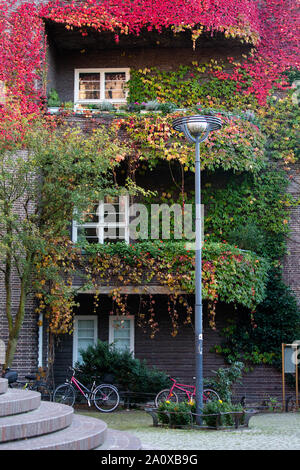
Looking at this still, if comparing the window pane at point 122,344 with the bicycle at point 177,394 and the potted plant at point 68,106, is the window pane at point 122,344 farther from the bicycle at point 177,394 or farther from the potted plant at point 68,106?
the potted plant at point 68,106

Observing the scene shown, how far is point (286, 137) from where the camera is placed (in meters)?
19.8

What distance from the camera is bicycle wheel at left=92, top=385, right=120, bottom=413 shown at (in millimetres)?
16141

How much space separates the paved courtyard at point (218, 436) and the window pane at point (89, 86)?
34.5 feet

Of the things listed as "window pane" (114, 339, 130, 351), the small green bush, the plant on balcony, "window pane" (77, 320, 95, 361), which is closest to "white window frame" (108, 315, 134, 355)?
"window pane" (114, 339, 130, 351)

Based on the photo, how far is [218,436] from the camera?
11.4m

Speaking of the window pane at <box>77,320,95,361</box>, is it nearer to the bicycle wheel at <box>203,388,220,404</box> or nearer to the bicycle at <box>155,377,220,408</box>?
the bicycle at <box>155,377,220,408</box>

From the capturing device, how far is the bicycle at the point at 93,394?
1598 centimetres

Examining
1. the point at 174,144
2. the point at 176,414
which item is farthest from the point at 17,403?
the point at 174,144

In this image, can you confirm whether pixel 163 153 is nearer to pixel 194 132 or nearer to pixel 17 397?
pixel 194 132

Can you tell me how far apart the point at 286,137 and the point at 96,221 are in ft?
22.0

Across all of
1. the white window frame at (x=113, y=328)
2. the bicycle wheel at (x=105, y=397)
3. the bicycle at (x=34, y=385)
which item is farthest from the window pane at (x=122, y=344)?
the bicycle at (x=34, y=385)

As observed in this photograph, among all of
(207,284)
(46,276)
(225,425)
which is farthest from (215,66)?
(225,425)

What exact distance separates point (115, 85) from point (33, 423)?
14668 millimetres

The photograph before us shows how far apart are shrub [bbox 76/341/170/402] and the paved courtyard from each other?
4.16ft
